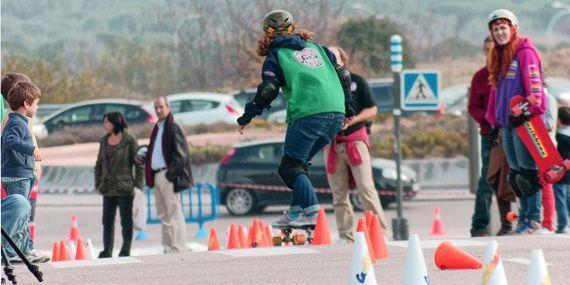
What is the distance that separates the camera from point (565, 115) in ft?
51.4

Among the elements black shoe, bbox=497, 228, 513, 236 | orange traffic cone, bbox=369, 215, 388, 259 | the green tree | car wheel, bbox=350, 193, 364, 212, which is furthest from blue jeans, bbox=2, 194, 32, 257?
the green tree

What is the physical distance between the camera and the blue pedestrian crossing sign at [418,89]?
21.5m

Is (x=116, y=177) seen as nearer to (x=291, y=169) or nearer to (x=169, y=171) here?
(x=169, y=171)

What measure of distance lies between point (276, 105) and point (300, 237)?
37.9 meters

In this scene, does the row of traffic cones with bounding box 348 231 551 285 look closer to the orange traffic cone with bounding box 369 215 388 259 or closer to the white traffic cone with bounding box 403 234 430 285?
the white traffic cone with bounding box 403 234 430 285

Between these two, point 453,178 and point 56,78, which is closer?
point 453,178

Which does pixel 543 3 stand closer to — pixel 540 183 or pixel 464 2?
pixel 464 2

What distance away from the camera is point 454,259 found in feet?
33.8

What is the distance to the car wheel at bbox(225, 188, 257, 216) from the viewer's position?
89.6 feet

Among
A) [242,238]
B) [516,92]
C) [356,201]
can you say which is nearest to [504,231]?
[516,92]

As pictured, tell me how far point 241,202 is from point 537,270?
19475 mm

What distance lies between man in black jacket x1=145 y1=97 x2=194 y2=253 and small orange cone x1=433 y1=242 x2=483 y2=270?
21.6 feet

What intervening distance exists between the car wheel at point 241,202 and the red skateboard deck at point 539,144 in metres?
14.5

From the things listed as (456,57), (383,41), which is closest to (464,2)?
(456,57)
